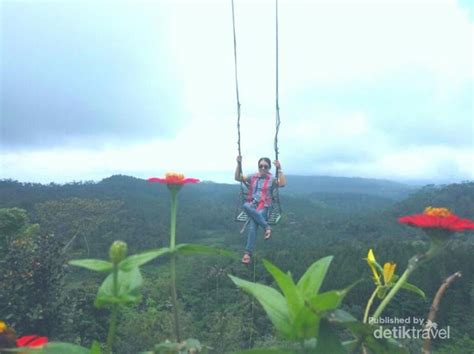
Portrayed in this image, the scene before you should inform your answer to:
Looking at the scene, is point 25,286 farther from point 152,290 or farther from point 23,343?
point 152,290

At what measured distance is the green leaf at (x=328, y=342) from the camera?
792 millimetres

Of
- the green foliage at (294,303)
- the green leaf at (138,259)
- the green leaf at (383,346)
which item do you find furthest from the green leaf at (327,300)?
the green leaf at (138,259)

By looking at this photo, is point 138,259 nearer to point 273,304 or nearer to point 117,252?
point 117,252

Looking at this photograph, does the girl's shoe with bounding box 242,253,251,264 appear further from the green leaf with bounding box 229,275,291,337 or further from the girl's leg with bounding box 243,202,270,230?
the green leaf with bounding box 229,275,291,337

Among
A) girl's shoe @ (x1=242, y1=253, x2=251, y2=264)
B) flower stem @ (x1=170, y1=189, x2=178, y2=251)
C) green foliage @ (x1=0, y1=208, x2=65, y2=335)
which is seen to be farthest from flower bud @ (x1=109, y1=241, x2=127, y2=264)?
green foliage @ (x1=0, y1=208, x2=65, y2=335)

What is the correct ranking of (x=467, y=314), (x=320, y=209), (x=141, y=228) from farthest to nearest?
(x=320, y=209) → (x=141, y=228) → (x=467, y=314)

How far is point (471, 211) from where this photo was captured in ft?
158

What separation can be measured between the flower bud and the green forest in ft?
0.27

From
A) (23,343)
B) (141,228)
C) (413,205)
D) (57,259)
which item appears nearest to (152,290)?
(57,259)

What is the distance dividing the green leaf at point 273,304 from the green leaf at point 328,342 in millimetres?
56

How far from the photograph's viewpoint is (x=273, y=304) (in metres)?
0.86

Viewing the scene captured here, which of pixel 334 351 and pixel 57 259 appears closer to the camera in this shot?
pixel 334 351

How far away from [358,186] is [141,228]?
156828 millimetres

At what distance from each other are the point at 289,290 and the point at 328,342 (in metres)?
0.10
